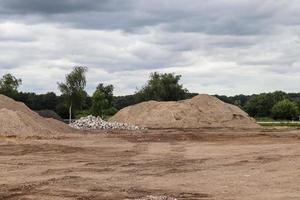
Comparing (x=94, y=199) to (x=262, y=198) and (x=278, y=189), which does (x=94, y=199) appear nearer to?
(x=262, y=198)

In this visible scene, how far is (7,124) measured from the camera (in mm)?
39312

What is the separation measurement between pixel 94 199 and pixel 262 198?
3.85 m

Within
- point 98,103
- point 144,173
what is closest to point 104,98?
point 98,103

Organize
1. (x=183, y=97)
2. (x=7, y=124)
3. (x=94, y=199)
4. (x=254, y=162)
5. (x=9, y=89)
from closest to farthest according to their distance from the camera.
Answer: (x=94, y=199)
(x=254, y=162)
(x=7, y=124)
(x=9, y=89)
(x=183, y=97)

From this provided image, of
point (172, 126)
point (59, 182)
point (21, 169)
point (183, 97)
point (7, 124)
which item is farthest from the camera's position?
point (183, 97)

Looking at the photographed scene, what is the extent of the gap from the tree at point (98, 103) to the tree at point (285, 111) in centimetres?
3814

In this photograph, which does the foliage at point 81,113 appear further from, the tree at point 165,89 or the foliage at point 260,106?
the foliage at point 260,106

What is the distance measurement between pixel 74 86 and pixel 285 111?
153ft

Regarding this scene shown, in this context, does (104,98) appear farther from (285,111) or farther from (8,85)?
(285,111)

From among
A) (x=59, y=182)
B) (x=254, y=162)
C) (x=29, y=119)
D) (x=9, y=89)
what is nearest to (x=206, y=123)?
Answer: (x=29, y=119)

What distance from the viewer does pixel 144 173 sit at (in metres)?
19.0

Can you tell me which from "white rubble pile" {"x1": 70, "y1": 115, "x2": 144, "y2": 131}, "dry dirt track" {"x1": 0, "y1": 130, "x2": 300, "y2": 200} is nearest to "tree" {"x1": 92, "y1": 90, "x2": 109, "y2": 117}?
"white rubble pile" {"x1": 70, "y1": 115, "x2": 144, "y2": 131}

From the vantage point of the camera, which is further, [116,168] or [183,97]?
[183,97]

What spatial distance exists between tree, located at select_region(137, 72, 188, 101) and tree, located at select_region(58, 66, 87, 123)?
25.9 meters
